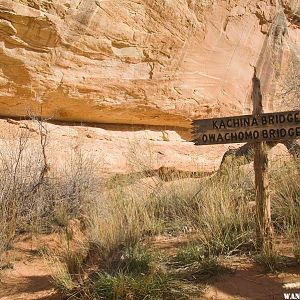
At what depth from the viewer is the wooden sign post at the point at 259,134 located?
3.67 m

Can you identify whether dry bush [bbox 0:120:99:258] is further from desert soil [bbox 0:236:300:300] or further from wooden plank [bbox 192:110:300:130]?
wooden plank [bbox 192:110:300:130]

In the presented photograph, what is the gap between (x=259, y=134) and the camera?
12.5 ft

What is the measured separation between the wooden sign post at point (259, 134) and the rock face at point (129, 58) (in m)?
6.41

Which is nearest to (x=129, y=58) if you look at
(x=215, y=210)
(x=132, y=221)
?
(x=215, y=210)

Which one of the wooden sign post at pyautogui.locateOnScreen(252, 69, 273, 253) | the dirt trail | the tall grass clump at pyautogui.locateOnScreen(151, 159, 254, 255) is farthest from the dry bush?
the wooden sign post at pyautogui.locateOnScreen(252, 69, 273, 253)

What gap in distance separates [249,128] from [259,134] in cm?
11

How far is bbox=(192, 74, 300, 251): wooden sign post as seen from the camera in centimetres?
367

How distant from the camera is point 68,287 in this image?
3.49m

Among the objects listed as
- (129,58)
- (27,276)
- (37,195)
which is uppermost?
(129,58)

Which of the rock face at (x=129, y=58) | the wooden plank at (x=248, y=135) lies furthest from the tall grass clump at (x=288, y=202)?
the rock face at (x=129, y=58)

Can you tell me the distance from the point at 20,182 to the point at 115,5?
19.2ft

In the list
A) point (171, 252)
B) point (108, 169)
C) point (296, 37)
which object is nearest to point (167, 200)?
point (171, 252)

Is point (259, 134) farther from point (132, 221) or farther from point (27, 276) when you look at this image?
point (27, 276)

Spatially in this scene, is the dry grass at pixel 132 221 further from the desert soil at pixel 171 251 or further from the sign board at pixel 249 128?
the sign board at pixel 249 128
